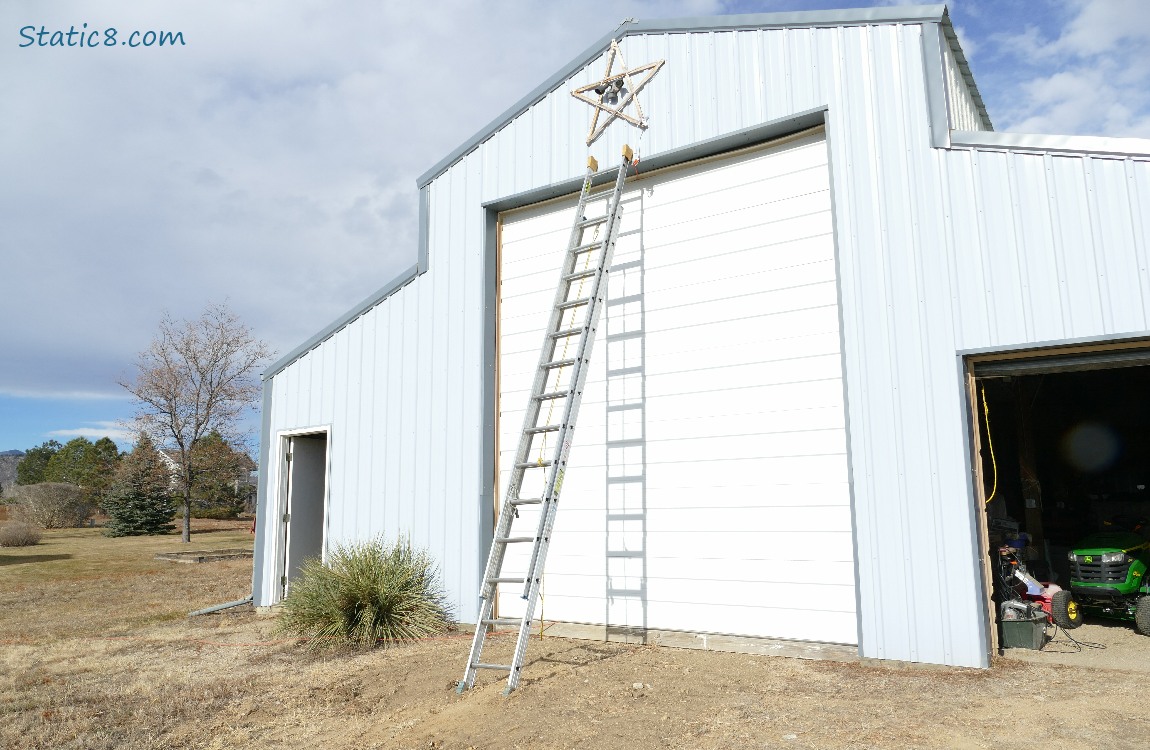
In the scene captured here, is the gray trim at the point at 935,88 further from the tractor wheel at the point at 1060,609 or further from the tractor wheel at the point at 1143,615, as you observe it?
the tractor wheel at the point at 1143,615

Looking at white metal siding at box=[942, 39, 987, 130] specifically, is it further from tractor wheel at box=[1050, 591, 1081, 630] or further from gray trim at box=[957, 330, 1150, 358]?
tractor wheel at box=[1050, 591, 1081, 630]

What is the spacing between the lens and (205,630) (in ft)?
32.8

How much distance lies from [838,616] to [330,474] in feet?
24.4

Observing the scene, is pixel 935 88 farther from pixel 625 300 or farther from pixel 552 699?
pixel 552 699

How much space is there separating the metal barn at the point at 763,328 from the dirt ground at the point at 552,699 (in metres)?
0.81

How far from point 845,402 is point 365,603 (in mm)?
5842

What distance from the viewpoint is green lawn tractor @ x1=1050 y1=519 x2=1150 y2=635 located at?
751 centimetres

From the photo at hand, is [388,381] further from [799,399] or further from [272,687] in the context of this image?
[799,399]

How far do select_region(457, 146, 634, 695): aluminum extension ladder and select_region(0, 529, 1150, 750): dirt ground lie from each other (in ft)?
1.79

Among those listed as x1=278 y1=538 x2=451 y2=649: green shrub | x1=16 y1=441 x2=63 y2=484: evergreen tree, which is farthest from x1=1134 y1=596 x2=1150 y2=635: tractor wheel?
x1=16 y1=441 x2=63 y2=484: evergreen tree

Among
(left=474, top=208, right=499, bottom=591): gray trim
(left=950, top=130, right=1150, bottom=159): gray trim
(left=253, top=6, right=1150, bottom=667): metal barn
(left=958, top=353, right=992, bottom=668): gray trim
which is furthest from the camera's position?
(left=474, top=208, right=499, bottom=591): gray trim

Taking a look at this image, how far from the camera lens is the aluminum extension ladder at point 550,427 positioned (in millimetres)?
6082

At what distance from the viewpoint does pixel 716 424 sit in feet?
26.3

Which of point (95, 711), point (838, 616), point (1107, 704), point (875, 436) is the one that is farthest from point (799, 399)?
point (95, 711)
